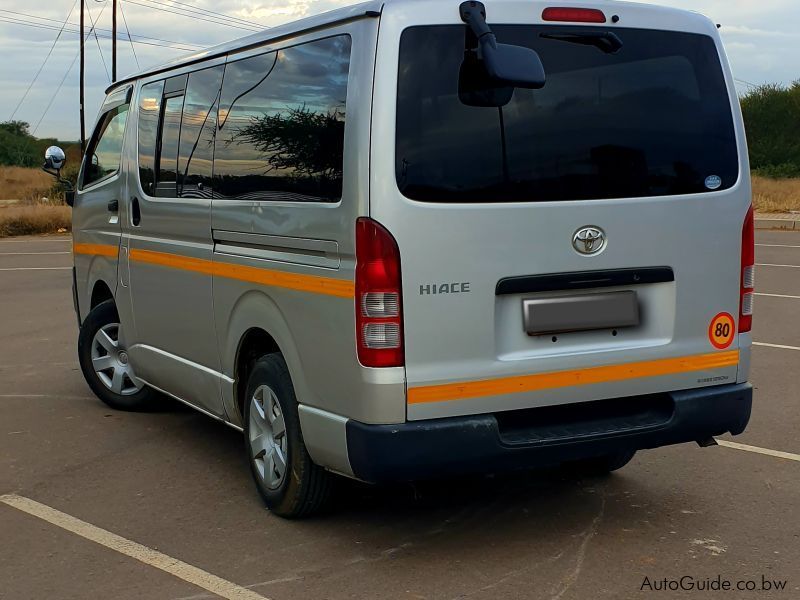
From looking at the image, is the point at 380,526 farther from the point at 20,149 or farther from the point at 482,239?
the point at 20,149

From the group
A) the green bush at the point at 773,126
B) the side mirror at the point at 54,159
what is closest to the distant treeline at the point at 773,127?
the green bush at the point at 773,126

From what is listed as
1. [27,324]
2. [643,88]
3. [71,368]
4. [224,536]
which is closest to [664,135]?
[643,88]

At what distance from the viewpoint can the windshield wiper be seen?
14.7 feet

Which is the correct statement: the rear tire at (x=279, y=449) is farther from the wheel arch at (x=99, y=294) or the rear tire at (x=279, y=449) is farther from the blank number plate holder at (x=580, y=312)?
the wheel arch at (x=99, y=294)

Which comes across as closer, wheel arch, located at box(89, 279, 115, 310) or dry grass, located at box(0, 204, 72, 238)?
wheel arch, located at box(89, 279, 115, 310)

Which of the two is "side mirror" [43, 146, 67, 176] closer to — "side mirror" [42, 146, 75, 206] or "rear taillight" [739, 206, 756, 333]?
"side mirror" [42, 146, 75, 206]

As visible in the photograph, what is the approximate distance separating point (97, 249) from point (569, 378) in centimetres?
395

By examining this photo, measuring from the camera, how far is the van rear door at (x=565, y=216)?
4.22 metres

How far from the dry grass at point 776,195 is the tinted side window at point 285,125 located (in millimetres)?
28054

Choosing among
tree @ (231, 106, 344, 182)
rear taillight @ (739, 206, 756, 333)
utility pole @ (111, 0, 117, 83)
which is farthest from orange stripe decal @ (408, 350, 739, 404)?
utility pole @ (111, 0, 117, 83)

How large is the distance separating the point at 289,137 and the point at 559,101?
1.17 metres

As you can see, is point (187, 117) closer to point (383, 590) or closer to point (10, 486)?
point (10, 486)

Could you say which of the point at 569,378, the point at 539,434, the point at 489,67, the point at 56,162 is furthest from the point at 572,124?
the point at 56,162

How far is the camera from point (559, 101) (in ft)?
14.5
